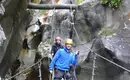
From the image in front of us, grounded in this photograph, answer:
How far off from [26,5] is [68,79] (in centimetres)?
752

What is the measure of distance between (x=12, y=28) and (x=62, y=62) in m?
7.15

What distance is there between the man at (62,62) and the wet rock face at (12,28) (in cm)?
529

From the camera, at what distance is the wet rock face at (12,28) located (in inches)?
603

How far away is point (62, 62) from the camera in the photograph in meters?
9.88

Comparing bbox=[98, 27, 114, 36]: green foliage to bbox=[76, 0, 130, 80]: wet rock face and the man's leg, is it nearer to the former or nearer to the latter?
bbox=[76, 0, 130, 80]: wet rock face

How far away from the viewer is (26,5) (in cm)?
1684

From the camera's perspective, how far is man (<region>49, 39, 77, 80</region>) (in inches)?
386

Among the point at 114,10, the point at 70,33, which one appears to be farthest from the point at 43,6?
the point at 114,10

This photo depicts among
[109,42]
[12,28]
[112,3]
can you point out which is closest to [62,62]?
[109,42]

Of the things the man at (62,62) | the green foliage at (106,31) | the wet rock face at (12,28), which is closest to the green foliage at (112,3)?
the green foliage at (106,31)

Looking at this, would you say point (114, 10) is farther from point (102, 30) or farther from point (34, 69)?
point (34, 69)

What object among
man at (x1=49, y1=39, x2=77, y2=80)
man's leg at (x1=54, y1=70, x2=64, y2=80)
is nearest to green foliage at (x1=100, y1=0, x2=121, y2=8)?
man at (x1=49, y1=39, x2=77, y2=80)

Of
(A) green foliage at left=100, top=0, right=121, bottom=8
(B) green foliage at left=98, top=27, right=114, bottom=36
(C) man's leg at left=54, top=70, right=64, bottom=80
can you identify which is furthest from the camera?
(A) green foliage at left=100, top=0, right=121, bottom=8

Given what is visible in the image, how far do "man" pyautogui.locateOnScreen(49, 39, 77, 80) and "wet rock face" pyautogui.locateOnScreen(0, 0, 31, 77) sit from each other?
5.29 metres
